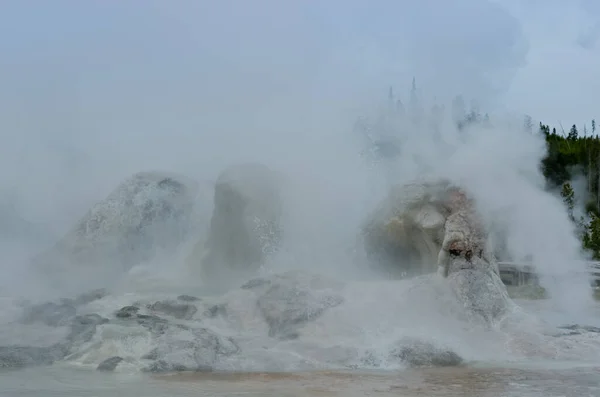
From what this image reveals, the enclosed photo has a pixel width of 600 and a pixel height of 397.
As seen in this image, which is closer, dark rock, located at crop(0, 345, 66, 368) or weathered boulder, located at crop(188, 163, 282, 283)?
dark rock, located at crop(0, 345, 66, 368)

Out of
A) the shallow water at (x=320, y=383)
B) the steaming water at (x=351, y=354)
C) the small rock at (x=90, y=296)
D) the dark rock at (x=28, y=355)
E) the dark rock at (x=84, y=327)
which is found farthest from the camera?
the small rock at (x=90, y=296)

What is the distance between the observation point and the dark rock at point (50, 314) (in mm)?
8477

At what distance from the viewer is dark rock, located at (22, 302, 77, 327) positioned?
27.8ft

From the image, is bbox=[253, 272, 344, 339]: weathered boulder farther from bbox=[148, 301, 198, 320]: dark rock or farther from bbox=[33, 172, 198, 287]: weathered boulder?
bbox=[33, 172, 198, 287]: weathered boulder

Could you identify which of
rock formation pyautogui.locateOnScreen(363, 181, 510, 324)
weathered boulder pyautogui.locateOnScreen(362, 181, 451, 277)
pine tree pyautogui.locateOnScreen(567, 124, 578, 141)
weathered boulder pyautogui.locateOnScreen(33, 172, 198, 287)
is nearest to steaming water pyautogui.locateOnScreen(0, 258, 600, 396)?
rock formation pyautogui.locateOnScreen(363, 181, 510, 324)

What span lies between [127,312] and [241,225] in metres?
4.59

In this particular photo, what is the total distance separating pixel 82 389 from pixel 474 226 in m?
5.76

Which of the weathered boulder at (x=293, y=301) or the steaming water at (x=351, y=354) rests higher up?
the weathered boulder at (x=293, y=301)

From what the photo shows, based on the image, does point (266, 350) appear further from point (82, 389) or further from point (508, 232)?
point (508, 232)

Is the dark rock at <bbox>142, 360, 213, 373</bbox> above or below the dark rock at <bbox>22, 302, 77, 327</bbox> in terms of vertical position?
below

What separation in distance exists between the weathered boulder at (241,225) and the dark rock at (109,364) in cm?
537

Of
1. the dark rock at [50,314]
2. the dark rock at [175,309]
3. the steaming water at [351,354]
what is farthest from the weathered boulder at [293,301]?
the dark rock at [50,314]

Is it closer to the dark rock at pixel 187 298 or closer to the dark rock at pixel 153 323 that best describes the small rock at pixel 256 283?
the dark rock at pixel 187 298

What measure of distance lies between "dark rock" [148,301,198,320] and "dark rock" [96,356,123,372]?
172 cm
